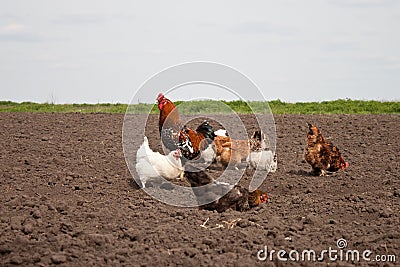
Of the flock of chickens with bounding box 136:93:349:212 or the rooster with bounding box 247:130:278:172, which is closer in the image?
the flock of chickens with bounding box 136:93:349:212

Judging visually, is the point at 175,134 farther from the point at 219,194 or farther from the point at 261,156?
the point at 219,194

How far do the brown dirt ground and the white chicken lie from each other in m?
0.29

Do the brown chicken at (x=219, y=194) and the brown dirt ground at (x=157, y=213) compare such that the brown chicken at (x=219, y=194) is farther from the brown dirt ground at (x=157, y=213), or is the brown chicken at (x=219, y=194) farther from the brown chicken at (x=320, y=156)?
the brown chicken at (x=320, y=156)

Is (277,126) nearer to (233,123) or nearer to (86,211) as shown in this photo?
(233,123)

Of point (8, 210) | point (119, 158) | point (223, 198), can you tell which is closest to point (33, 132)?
point (119, 158)

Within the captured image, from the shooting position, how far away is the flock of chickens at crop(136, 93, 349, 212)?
6527 millimetres

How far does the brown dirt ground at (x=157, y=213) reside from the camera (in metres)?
5.08

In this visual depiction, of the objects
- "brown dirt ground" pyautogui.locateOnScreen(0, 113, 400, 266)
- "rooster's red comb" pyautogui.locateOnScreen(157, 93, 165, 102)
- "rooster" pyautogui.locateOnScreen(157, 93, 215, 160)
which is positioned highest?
"rooster's red comb" pyautogui.locateOnScreen(157, 93, 165, 102)

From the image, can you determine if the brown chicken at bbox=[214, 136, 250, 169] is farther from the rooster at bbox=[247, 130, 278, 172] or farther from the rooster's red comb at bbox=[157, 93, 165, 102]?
the rooster's red comb at bbox=[157, 93, 165, 102]

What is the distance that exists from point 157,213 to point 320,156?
3030 millimetres

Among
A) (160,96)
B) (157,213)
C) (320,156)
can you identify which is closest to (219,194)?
(157,213)

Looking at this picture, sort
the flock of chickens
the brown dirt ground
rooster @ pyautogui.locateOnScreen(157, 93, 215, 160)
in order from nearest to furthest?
the brown dirt ground < the flock of chickens < rooster @ pyautogui.locateOnScreen(157, 93, 215, 160)

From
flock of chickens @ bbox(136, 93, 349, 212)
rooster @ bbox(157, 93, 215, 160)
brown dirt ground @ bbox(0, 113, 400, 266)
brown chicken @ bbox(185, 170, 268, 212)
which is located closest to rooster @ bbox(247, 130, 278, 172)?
flock of chickens @ bbox(136, 93, 349, 212)

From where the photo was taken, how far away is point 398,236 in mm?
5684
